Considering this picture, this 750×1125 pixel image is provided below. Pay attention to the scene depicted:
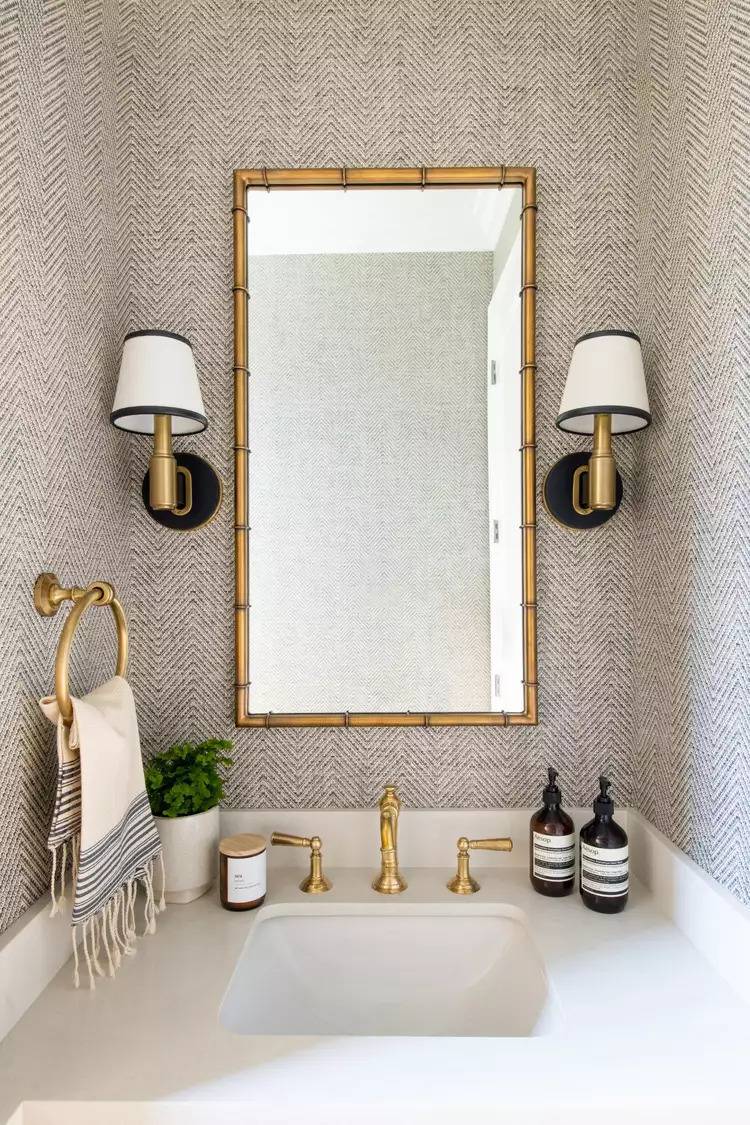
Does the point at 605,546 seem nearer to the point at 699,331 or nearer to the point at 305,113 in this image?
the point at 699,331

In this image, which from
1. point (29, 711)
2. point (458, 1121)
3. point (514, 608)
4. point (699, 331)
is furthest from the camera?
point (514, 608)

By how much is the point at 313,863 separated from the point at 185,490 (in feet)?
2.18

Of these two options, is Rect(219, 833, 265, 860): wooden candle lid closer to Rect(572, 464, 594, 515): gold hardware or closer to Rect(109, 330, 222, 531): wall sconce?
Rect(109, 330, 222, 531): wall sconce

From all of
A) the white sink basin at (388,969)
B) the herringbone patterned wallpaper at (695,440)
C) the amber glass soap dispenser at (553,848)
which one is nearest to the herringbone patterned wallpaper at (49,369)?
the white sink basin at (388,969)

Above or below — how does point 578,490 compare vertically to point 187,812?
above

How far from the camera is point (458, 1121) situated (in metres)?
0.69

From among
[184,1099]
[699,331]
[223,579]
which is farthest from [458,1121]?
[699,331]

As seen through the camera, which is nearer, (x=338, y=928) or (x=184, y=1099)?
(x=184, y=1099)

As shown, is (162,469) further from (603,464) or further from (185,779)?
(603,464)

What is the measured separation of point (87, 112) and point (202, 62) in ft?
0.89

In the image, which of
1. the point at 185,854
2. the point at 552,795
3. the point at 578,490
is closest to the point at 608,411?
the point at 578,490

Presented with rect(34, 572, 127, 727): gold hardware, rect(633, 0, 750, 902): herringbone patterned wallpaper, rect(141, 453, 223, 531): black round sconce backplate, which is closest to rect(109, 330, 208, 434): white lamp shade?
rect(141, 453, 223, 531): black round sconce backplate

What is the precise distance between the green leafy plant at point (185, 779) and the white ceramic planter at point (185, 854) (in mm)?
15

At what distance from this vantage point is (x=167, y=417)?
1154 millimetres
